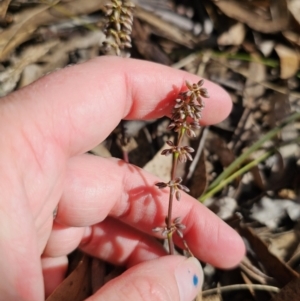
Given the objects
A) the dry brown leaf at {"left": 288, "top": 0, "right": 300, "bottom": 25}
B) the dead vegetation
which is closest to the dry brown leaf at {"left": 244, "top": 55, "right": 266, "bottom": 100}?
the dead vegetation

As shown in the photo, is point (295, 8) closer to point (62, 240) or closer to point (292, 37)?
point (292, 37)

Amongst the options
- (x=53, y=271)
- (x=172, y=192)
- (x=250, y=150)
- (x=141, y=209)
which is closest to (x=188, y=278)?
(x=172, y=192)

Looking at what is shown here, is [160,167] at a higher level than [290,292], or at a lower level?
higher

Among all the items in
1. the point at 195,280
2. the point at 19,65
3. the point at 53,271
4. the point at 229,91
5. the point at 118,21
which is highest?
the point at 118,21

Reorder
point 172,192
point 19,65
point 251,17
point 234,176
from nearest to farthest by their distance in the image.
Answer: point 172,192 → point 234,176 → point 19,65 → point 251,17

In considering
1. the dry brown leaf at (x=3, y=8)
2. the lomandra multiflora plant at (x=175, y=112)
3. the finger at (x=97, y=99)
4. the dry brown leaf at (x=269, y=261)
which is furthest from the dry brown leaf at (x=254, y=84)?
the dry brown leaf at (x=3, y=8)

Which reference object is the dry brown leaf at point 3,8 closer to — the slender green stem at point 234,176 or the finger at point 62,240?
the finger at point 62,240

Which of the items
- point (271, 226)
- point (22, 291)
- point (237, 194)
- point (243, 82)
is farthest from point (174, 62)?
point (22, 291)
